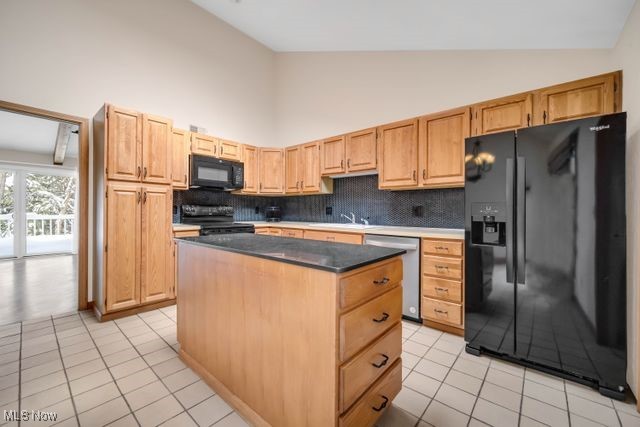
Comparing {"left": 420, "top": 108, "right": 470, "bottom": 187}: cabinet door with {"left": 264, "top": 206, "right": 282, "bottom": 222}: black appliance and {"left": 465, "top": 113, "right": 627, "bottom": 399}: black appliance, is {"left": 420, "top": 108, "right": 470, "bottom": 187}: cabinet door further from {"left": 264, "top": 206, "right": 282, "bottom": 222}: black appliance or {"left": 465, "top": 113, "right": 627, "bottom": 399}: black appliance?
{"left": 264, "top": 206, "right": 282, "bottom": 222}: black appliance

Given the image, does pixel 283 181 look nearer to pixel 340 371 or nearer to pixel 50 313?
pixel 50 313

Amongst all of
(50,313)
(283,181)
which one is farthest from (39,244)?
(283,181)

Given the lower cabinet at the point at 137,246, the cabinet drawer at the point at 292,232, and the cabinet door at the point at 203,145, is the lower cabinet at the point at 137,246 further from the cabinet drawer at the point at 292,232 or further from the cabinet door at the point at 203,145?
the cabinet drawer at the point at 292,232

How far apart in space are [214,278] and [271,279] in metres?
0.53

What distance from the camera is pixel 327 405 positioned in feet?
3.39

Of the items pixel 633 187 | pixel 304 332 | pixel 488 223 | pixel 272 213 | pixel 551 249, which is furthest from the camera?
pixel 272 213

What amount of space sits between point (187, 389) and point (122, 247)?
176 centimetres

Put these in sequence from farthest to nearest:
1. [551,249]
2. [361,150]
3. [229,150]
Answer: [229,150]
[361,150]
[551,249]

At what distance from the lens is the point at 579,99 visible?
6.84 ft

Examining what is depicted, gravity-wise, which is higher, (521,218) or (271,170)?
(271,170)

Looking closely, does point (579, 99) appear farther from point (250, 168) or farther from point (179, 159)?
point (179, 159)

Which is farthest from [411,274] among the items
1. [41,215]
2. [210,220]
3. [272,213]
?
Result: [41,215]

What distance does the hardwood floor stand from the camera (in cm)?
284

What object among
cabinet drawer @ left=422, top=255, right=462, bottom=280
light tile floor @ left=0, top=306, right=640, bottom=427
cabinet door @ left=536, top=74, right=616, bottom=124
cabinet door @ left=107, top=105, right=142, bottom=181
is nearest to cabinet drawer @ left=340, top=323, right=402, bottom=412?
light tile floor @ left=0, top=306, right=640, bottom=427
